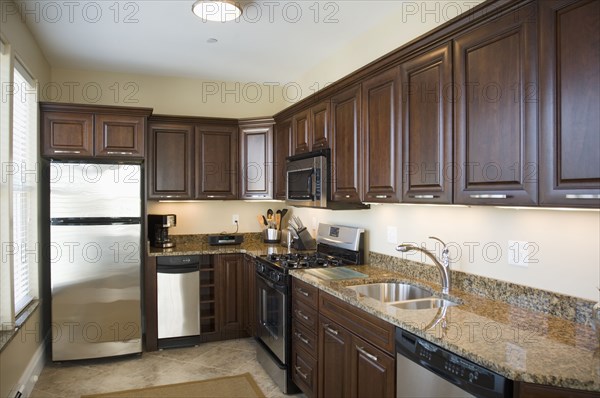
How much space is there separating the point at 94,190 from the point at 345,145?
2286 millimetres

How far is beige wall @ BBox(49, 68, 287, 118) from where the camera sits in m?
4.45

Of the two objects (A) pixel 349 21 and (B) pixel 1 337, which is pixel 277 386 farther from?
(A) pixel 349 21

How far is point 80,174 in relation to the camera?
3752 millimetres

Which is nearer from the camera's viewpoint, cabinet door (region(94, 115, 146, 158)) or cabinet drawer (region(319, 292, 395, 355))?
cabinet drawer (region(319, 292, 395, 355))

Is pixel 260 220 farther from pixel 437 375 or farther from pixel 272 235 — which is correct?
pixel 437 375

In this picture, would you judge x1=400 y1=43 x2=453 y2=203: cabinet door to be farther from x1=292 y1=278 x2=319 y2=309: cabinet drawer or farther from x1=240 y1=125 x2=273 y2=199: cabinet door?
x1=240 y1=125 x2=273 y2=199: cabinet door

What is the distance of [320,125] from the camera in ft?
11.4

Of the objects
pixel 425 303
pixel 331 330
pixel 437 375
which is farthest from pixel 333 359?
pixel 437 375

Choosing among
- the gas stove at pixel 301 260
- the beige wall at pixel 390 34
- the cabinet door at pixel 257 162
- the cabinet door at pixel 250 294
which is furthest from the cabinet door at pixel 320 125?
the cabinet door at pixel 250 294

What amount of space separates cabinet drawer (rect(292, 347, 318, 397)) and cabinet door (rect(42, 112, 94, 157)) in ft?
8.60

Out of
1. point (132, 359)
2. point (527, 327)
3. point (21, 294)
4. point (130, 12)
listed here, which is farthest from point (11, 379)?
point (527, 327)

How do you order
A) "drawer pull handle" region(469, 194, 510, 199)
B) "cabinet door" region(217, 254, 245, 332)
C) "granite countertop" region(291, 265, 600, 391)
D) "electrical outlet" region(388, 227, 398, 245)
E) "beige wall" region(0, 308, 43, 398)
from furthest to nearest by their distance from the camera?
"cabinet door" region(217, 254, 245, 332) < "electrical outlet" region(388, 227, 398, 245) < "beige wall" region(0, 308, 43, 398) < "drawer pull handle" region(469, 194, 510, 199) < "granite countertop" region(291, 265, 600, 391)

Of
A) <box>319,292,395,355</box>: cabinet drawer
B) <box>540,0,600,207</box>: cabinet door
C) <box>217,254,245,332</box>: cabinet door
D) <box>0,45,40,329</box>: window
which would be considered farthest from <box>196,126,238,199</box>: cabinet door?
<box>540,0,600,207</box>: cabinet door

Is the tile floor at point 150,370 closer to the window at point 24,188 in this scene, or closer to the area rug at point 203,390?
the area rug at point 203,390
